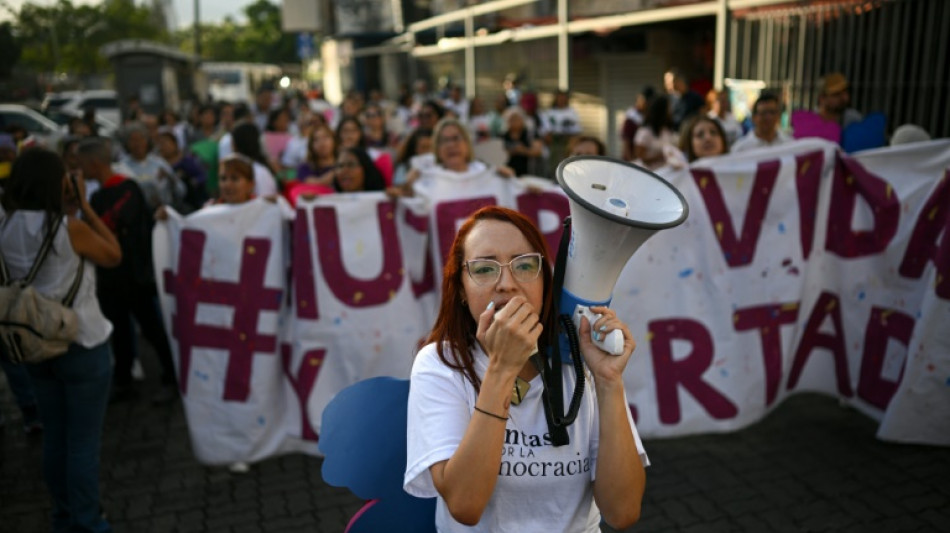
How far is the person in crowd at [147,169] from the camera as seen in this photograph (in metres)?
6.46

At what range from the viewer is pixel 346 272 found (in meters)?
4.55

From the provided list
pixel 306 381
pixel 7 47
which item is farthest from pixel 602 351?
pixel 7 47

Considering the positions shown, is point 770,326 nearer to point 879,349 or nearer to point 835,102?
point 879,349

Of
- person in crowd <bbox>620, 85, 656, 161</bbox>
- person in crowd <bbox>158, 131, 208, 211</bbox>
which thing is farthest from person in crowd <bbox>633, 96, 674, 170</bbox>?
person in crowd <bbox>158, 131, 208, 211</bbox>

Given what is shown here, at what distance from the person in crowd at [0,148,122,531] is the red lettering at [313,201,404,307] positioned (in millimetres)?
1242

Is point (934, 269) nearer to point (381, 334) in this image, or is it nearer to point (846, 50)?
point (381, 334)

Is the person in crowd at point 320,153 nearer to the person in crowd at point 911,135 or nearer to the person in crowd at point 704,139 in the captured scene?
the person in crowd at point 704,139

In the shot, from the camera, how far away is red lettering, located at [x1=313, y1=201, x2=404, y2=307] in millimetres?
4535

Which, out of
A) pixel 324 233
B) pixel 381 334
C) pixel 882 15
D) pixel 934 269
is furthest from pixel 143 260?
pixel 882 15

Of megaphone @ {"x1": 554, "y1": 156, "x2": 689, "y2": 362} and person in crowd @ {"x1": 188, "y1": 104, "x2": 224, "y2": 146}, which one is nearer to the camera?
megaphone @ {"x1": 554, "y1": 156, "x2": 689, "y2": 362}

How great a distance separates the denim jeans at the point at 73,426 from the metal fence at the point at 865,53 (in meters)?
7.20

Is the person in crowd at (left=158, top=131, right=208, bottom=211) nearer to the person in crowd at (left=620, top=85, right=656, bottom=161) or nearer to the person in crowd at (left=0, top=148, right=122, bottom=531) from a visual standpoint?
the person in crowd at (left=0, top=148, right=122, bottom=531)

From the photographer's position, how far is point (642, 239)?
66.1 inches

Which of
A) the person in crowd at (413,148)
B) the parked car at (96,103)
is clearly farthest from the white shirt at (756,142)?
the parked car at (96,103)
